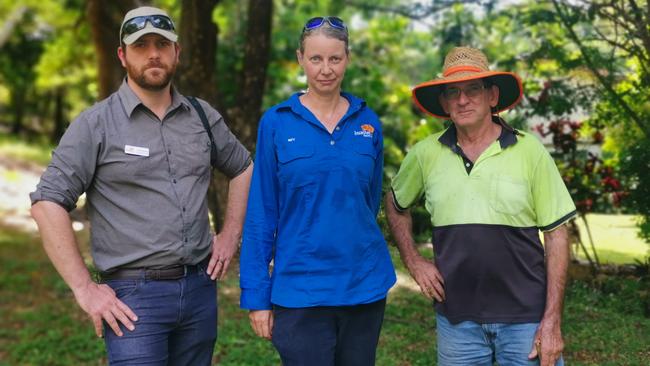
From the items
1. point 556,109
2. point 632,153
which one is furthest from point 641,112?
point 556,109

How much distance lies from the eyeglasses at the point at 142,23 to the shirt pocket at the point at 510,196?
1631mm

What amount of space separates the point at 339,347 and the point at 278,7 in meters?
18.7

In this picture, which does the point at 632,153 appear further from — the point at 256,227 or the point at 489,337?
the point at 256,227

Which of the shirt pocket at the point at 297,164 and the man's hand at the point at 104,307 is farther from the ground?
the shirt pocket at the point at 297,164

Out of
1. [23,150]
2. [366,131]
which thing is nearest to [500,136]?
[366,131]

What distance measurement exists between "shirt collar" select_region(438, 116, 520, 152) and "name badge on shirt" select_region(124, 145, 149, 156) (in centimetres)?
131

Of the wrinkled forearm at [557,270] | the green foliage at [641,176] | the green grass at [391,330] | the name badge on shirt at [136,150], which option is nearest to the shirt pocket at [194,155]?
the name badge on shirt at [136,150]

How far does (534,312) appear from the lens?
281 cm

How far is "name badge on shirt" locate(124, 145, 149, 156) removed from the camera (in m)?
2.97

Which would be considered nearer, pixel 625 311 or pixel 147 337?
pixel 147 337

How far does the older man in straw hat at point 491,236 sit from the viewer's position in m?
2.81

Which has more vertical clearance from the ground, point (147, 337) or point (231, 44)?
point (231, 44)

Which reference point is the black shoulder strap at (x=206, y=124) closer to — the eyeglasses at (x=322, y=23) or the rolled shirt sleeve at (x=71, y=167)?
the rolled shirt sleeve at (x=71, y=167)

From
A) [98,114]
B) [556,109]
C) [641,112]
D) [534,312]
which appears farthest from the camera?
[556,109]
